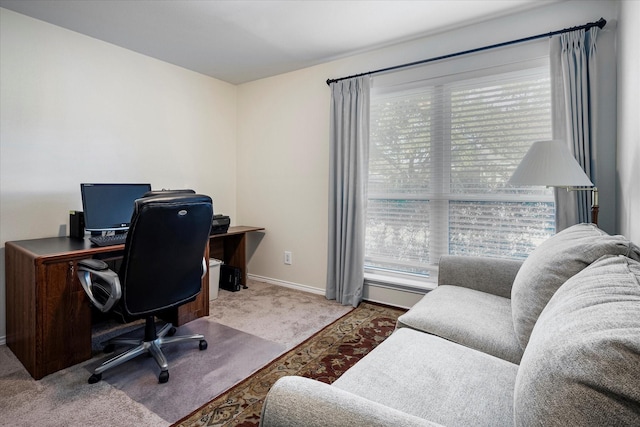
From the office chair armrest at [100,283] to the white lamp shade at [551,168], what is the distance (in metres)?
2.27

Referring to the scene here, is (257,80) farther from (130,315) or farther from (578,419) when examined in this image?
(578,419)

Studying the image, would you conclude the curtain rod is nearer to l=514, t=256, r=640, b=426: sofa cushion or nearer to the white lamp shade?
the white lamp shade

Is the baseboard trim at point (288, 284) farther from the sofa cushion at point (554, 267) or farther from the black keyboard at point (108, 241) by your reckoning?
the sofa cushion at point (554, 267)

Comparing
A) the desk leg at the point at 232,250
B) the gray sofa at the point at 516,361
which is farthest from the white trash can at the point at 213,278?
the gray sofa at the point at 516,361

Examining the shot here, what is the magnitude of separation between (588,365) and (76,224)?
302cm

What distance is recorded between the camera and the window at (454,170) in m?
2.47

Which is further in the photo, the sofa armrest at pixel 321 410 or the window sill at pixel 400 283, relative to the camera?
the window sill at pixel 400 283

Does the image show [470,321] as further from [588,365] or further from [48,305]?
[48,305]

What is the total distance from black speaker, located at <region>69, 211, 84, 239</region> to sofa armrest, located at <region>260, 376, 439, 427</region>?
2.41m

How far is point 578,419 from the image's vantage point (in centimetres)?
53

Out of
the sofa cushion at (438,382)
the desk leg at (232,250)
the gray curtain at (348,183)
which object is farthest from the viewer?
the desk leg at (232,250)

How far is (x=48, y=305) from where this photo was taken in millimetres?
1934

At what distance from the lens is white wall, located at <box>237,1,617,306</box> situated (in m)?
3.17

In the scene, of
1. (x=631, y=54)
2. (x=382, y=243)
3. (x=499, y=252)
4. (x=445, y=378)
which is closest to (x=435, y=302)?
(x=445, y=378)
